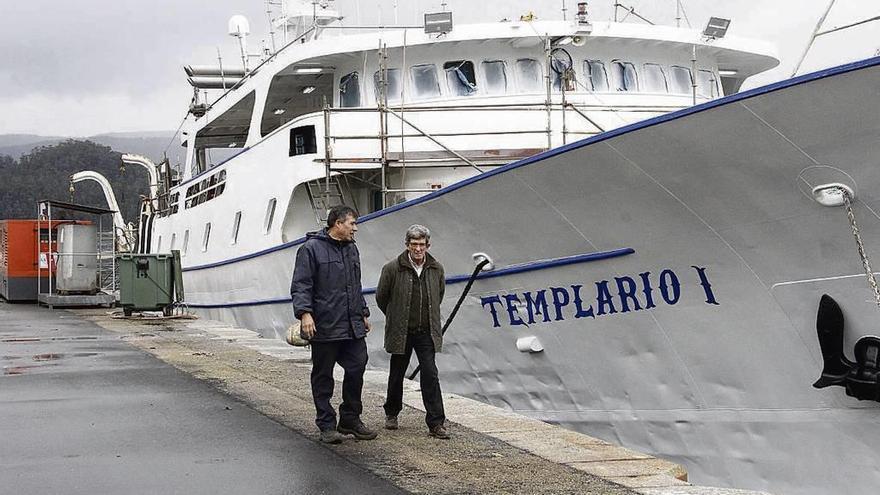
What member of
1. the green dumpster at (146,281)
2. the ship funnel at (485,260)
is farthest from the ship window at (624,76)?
the green dumpster at (146,281)

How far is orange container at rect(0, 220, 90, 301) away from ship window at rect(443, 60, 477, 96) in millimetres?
16427

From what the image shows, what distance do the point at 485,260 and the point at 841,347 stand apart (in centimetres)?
343

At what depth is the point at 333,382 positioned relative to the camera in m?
7.14

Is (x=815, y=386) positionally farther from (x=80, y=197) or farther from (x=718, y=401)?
(x=80, y=197)

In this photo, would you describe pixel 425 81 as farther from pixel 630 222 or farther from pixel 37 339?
pixel 37 339

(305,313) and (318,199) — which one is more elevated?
(318,199)

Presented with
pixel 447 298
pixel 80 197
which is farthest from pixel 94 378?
pixel 80 197

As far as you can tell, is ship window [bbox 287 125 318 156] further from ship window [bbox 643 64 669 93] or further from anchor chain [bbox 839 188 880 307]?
anchor chain [bbox 839 188 880 307]

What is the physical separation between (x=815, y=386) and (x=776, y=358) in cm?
41

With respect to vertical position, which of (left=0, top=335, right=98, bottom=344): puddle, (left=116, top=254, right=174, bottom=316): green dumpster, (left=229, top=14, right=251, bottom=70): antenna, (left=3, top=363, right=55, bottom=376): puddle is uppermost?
(left=229, top=14, right=251, bottom=70): antenna

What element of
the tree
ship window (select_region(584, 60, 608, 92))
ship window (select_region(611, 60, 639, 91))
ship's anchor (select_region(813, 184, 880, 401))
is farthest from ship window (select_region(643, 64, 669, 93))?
the tree

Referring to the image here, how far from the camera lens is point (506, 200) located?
8.99 m

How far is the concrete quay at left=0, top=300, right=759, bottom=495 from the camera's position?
5.84m

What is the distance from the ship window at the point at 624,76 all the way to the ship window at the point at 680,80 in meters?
0.51
